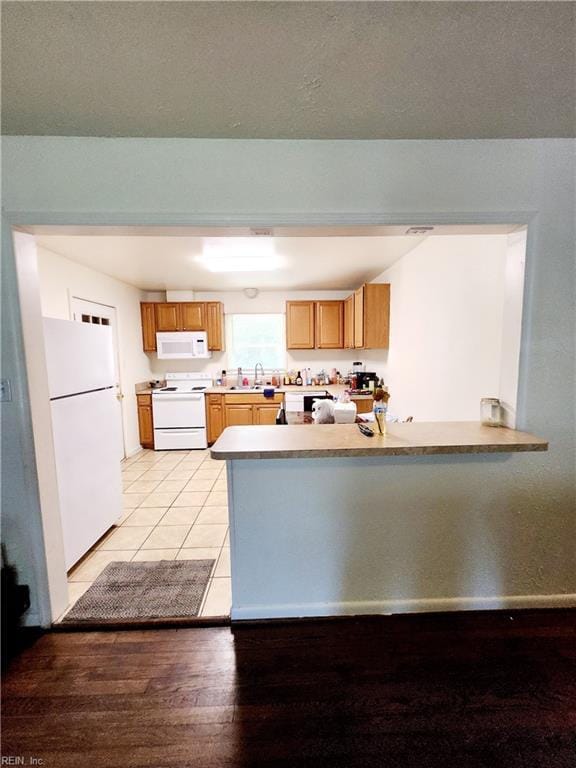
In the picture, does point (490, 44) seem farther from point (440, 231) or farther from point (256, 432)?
point (256, 432)

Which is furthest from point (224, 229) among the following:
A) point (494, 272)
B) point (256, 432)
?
point (494, 272)

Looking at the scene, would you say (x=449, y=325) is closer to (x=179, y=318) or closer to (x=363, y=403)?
(x=363, y=403)

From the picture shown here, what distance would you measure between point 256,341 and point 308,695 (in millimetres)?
4163

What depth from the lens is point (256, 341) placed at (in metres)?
4.86

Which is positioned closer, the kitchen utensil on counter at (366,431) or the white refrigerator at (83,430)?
the kitchen utensil on counter at (366,431)

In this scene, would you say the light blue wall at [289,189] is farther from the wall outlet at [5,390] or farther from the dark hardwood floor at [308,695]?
the dark hardwood floor at [308,695]

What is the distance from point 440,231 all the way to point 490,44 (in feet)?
2.12

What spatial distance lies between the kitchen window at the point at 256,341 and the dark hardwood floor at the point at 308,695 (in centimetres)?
373

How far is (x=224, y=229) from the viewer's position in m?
1.40

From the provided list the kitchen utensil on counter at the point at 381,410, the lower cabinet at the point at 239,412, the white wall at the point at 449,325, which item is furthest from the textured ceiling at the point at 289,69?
the lower cabinet at the point at 239,412

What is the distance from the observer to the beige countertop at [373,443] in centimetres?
135

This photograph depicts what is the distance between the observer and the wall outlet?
1388mm

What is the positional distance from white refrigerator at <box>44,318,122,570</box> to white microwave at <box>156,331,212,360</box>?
2.14 meters

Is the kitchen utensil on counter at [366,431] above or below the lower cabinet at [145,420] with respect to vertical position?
above
